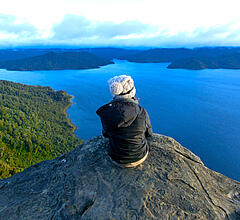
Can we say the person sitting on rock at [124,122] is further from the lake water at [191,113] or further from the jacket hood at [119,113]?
the lake water at [191,113]

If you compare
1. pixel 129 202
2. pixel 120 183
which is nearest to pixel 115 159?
pixel 120 183

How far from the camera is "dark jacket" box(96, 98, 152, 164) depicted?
166 inches

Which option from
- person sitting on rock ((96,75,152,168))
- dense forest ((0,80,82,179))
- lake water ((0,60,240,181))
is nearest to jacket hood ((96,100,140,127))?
person sitting on rock ((96,75,152,168))

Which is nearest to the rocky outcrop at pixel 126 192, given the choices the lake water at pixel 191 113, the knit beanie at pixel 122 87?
the knit beanie at pixel 122 87

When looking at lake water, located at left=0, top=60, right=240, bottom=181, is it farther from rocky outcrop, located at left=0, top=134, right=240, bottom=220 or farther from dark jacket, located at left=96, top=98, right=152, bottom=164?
dark jacket, located at left=96, top=98, right=152, bottom=164

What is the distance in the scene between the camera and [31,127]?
8375 cm

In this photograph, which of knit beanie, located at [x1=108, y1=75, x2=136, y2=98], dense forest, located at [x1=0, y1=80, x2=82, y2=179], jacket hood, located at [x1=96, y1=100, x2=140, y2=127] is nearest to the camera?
jacket hood, located at [x1=96, y1=100, x2=140, y2=127]

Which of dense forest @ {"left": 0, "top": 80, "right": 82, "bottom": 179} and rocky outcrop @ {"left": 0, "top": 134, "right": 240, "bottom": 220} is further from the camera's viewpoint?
dense forest @ {"left": 0, "top": 80, "right": 82, "bottom": 179}

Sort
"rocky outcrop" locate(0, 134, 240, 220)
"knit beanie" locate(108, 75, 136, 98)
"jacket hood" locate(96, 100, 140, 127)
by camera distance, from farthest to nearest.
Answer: "knit beanie" locate(108, 75, 136, 98), "rocky outcrop" locate(0, 134, 240, 220), "jacket hood" locate(96, 100, 140, 127)

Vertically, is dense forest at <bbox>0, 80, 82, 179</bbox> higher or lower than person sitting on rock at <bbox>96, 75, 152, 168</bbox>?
lower

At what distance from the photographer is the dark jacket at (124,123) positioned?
4.21 m

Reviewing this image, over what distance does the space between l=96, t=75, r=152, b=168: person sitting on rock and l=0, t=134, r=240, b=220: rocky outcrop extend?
67cm

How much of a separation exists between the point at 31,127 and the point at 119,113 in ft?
295

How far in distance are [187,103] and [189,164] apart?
103337 millimetres
